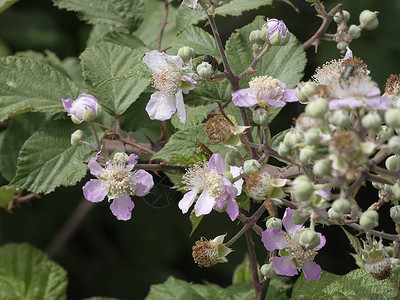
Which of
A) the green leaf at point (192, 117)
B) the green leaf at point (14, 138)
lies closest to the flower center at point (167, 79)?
the green leaf at point (192, 117)

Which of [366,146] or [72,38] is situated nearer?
[366,146]

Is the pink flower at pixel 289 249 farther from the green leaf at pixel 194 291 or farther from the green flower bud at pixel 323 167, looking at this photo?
the green leaf at pixel 194 291

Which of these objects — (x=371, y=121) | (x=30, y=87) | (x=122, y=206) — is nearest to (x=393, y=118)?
(x=371, y=121)

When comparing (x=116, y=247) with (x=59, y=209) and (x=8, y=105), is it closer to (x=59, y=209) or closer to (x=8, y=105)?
(x=59, y=209)

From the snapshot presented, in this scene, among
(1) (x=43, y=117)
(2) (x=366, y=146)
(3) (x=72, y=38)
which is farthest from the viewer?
(3) (x=72, y=38)

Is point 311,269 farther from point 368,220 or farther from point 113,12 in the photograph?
point 113,12

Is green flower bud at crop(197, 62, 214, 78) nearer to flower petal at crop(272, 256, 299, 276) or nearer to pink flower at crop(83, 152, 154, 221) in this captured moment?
pink flower at crop(83, 152, 154, 221)

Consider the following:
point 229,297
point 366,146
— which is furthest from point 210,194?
point 229,297
